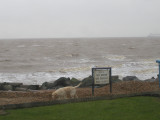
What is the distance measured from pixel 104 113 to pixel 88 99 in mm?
1613

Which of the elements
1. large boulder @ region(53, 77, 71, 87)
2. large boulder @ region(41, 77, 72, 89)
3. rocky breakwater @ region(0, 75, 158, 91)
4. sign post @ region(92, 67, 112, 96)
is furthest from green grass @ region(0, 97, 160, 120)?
large boulder @ region(53, 77, 71, 87)

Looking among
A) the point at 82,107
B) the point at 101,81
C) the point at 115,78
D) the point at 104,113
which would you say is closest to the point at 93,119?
the point at 104,113

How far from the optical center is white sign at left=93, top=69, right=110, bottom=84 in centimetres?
1030

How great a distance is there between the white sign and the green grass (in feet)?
4.75

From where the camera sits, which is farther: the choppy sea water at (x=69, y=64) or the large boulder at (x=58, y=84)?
the choppy sea water at (x=69, y=64)

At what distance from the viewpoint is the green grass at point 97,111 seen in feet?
23.7

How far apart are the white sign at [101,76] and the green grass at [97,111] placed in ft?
4.75

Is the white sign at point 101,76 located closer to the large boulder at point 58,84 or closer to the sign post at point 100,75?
the sign post at point 100,75

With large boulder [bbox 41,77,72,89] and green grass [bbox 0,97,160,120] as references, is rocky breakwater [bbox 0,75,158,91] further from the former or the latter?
green grass [bbox 0,97,160,120]

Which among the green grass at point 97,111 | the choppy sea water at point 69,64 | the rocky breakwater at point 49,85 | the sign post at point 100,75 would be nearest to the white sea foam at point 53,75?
the choppy sea water at point 69,64

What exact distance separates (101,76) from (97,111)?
271 centimetres

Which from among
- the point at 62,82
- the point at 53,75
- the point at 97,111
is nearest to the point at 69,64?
the point at 53,75

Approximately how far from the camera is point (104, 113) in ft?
24.9

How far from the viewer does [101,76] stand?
1035 centimetres
